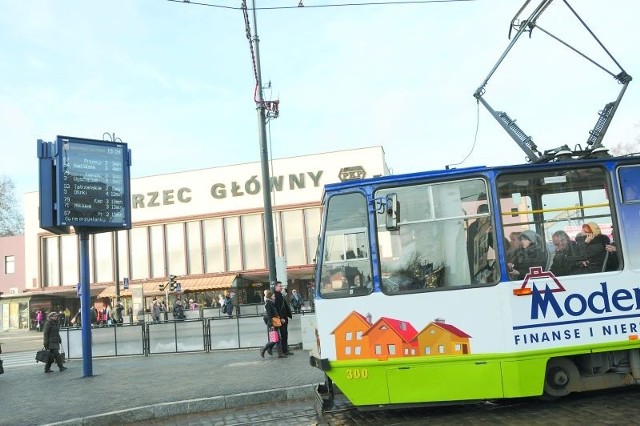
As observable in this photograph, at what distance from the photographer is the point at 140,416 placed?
807 cm

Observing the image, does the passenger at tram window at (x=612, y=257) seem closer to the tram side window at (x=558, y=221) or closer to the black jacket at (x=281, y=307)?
the tram side window at (x=558, y=221)

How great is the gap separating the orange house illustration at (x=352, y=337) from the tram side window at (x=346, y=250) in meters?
0.30

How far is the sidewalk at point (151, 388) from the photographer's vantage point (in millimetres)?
8211

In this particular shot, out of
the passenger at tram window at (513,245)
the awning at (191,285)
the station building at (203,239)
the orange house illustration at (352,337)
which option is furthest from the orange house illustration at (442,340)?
the awning at (191,285)

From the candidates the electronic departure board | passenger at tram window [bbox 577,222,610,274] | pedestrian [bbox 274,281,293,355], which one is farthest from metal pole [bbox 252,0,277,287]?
passenger at tram window [bbox 577,222,610,274]

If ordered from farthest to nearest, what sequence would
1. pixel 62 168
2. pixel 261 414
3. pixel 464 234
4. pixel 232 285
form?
pixel 232 285 < pixel 62 168 < pixel 261 414 < pixel 464 234

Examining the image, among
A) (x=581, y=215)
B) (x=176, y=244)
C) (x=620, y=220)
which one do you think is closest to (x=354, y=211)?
(x=581, y=215)

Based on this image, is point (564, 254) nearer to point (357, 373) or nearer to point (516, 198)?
point (516, 198)

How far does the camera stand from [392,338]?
6.39 meters

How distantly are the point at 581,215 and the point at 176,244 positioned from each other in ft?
144

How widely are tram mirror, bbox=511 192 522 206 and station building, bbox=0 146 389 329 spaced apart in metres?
36.7

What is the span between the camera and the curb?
25.6 ft

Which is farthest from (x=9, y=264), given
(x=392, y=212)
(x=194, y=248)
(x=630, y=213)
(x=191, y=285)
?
(x=630, y=213)

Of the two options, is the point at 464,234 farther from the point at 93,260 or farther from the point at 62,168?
the point at 93,260
